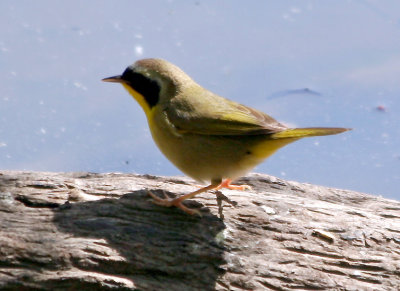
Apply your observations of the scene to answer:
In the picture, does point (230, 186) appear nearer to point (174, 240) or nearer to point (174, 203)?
point (174, 203)

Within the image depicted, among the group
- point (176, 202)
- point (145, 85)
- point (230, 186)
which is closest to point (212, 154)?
point (176, 202)

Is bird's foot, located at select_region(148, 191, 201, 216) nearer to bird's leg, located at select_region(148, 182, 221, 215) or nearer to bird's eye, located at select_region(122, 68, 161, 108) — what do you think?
bird's leg, located at select_region(148, 182, 221, 215)

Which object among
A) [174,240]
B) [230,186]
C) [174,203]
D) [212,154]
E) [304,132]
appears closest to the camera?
[174,240]

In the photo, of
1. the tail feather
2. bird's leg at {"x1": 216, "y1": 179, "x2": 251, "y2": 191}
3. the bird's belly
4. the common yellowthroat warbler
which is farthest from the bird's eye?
the tail feather

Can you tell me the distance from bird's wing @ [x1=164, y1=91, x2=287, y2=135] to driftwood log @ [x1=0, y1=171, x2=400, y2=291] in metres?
0.45

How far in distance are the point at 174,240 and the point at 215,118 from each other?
93cm

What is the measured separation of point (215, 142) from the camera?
4.51 meters

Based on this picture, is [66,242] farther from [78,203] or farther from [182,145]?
[182,145]

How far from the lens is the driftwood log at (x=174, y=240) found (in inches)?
147

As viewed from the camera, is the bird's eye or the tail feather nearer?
the tail feather

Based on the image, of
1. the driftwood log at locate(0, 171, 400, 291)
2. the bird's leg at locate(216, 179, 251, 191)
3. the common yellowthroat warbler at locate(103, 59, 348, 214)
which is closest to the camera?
the driftwood log at locate(0, 171, 400, 291)

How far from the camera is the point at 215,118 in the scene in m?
4.54

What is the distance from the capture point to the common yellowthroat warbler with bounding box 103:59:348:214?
14.6 ft

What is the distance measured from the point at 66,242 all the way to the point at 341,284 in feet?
5.31
